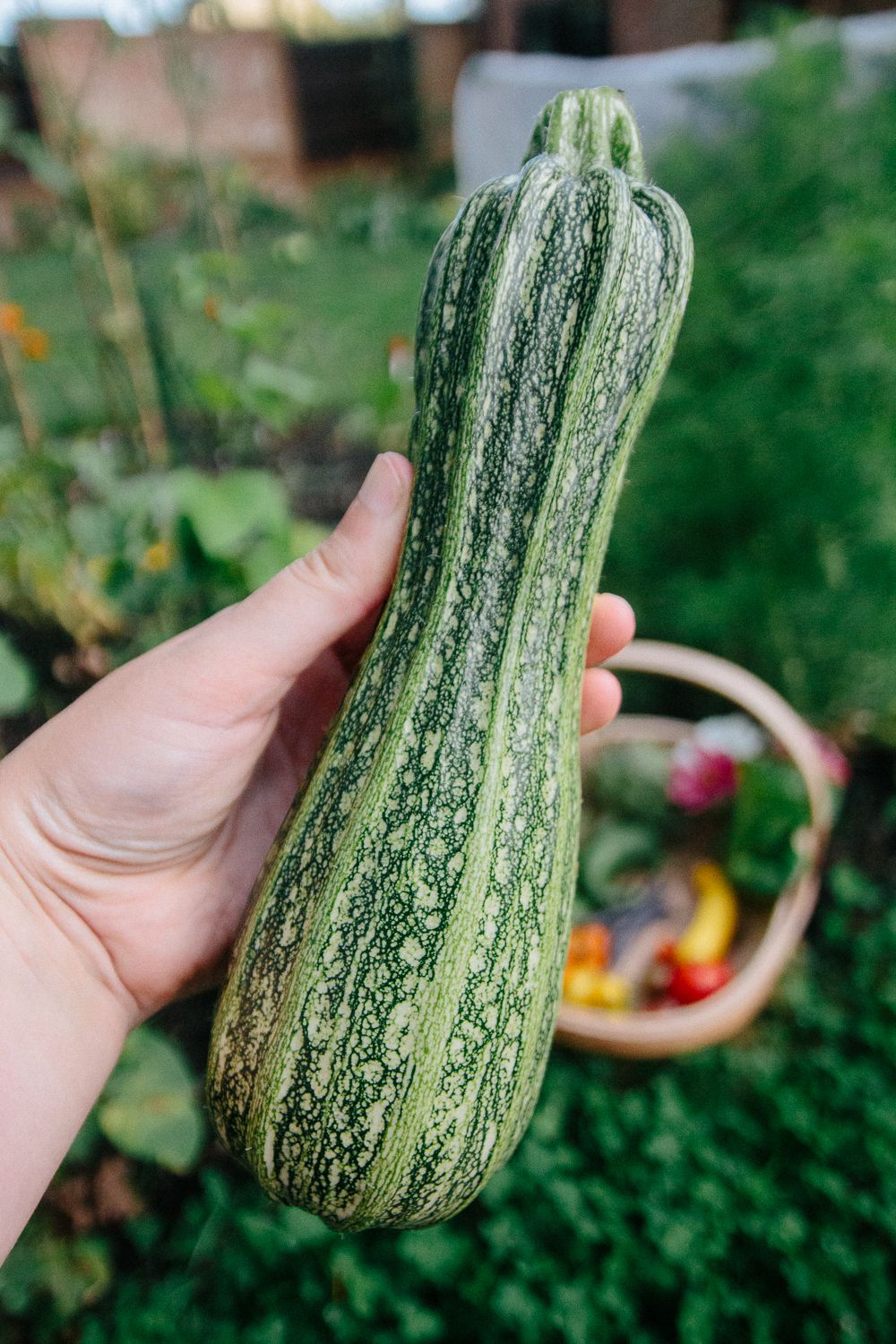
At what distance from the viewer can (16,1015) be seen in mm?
1305

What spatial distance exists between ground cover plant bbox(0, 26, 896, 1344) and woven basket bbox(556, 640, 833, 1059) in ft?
0.48

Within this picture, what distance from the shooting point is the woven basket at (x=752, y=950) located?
2.14 meters

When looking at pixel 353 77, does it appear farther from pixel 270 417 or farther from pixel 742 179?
pixel 270 417

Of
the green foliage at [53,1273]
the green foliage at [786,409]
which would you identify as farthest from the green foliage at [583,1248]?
the green foliage at [786,409]

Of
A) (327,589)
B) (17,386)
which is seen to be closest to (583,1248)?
(327,589)

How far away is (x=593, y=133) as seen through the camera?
121 cm

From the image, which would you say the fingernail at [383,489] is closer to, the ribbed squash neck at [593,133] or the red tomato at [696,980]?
the ribbed squash neck at [593,133]

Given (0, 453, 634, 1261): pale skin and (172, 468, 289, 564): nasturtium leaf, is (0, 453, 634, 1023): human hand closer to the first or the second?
(0, 453, 634, 1261): pale skin

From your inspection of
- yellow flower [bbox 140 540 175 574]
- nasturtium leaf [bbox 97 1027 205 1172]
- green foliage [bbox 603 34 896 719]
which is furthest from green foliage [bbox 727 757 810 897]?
yellow flower [bbox 140 540 175 574]

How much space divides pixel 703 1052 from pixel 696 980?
0.19 meters

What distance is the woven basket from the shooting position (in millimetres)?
2143

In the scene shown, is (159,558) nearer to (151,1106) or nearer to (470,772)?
(151,1106)

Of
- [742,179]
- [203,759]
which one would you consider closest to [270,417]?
[203,759]

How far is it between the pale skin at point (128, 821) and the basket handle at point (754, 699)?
120 centimetres
